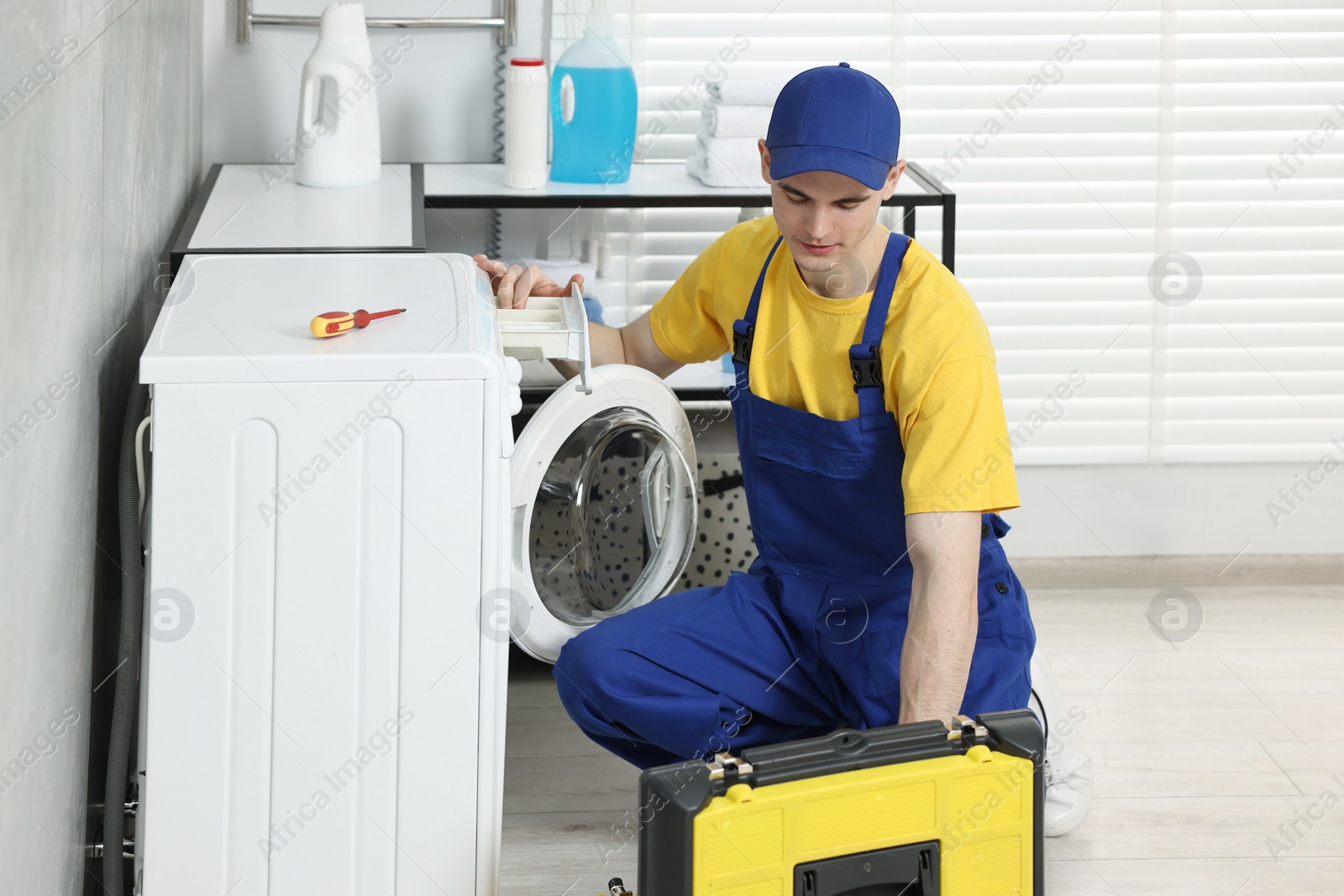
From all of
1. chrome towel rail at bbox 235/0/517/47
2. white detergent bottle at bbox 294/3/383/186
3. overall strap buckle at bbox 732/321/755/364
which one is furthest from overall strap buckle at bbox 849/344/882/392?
chrome towel rail at bbox 235/0/517/47

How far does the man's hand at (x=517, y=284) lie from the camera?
208cm

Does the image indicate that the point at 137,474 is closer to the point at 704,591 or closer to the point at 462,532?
the point at 462,532

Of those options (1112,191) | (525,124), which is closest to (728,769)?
(525,124)

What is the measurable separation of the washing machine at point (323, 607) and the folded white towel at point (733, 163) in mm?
1145

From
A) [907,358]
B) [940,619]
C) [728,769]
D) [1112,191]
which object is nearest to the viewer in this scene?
[728,769]

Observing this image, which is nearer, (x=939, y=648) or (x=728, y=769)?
(x=728, y=769)

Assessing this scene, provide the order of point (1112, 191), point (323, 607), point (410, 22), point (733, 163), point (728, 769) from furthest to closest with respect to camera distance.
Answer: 1. point (1112, 191)
2. point (410, 22)
3. point (733, 163)
4. point (323, 607)
5. point (728, 769)

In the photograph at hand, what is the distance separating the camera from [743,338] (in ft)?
6.64

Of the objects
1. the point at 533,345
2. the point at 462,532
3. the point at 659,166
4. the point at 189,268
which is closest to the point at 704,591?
the point at 533,345

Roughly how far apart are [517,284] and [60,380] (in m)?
0.83

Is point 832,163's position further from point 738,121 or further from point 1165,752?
point 1165,752

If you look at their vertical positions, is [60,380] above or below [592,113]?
below

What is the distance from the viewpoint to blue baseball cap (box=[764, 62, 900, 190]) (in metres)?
1.76

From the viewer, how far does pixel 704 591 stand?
2.16 meters
